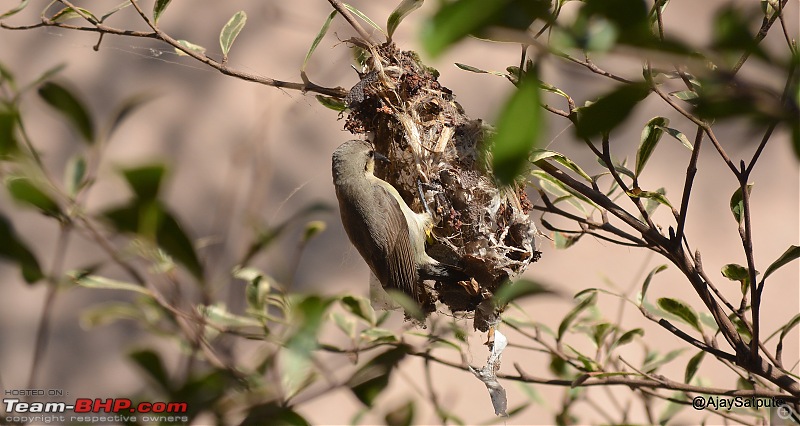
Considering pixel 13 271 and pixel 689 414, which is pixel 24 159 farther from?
pixel 689 414

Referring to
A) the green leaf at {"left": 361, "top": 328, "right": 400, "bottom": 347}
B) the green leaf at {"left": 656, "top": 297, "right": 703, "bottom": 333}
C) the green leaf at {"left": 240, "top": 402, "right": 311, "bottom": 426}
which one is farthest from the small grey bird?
the green leaf at {"left": 240, "top": 402, "right": 311, "bottom": 426}

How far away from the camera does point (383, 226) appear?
1888 millimetres

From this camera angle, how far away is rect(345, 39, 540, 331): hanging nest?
1653 millimetres

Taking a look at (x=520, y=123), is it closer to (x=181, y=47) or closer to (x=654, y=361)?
(x=181, y=47)

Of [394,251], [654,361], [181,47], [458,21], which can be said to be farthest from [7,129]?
[654,361]

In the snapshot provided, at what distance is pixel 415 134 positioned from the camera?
1679mm

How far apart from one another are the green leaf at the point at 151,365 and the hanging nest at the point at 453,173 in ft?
3.41

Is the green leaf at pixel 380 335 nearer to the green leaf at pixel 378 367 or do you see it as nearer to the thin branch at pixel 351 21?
the thin branch at pixel 351 21

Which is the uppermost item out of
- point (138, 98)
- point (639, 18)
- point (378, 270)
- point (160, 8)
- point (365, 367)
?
point (160, 8)

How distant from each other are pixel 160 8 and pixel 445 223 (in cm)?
83

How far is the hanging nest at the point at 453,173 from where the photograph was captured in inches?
65.1

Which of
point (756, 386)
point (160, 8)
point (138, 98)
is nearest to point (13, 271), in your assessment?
point (160, 8)

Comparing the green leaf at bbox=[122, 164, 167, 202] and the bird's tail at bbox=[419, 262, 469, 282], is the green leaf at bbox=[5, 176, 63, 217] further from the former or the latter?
the bird's tail at bbox=[419, 262, 469, 282]

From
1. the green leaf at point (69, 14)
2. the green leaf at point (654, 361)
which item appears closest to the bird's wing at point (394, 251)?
the green leaf at point (654, 361)
